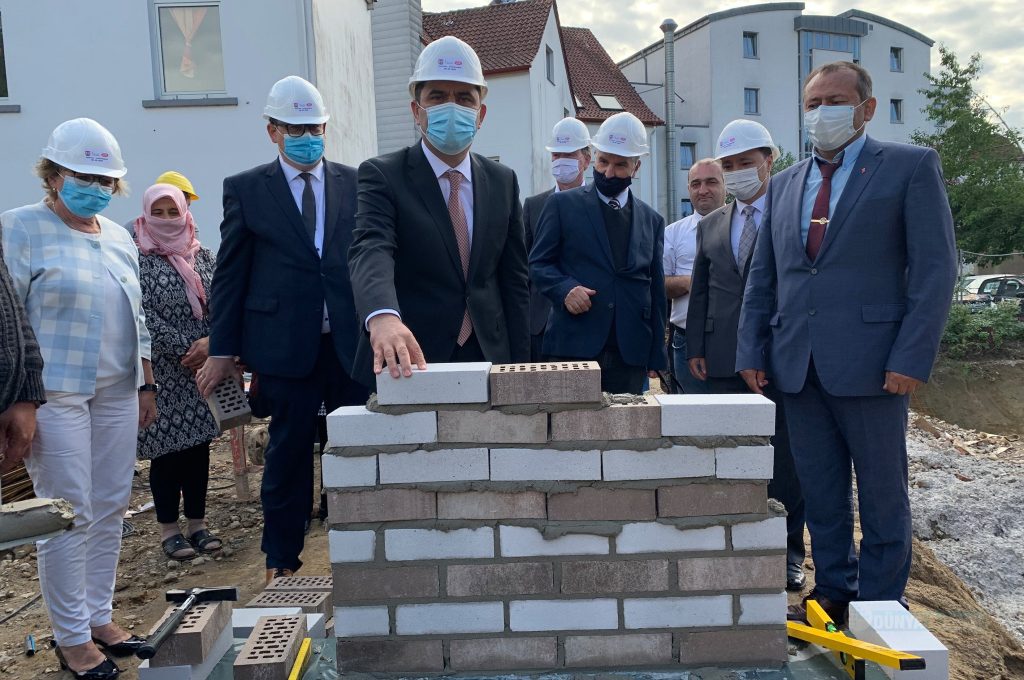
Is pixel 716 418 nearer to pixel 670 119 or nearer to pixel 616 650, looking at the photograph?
pixel 616 650

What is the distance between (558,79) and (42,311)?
70.8ft

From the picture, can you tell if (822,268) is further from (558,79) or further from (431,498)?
(558,79)

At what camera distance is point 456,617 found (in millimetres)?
2379

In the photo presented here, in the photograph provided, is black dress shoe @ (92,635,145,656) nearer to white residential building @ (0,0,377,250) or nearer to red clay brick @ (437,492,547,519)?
red clay brick @ (437,492,547,519)

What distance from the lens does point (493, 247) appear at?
3.02m

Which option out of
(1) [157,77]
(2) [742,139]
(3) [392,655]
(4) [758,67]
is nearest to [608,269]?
(2) [742,139]

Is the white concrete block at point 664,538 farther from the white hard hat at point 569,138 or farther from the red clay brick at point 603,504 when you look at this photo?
the white hard hat at point 569,138

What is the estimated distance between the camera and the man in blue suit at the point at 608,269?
12.9ft

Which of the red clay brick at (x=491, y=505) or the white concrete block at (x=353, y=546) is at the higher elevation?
the red clay brick at (x=491, y=505)

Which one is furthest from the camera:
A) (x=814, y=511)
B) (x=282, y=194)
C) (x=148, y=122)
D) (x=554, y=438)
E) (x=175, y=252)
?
(x=148, y=122)

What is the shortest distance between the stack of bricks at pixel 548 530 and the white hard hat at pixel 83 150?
1.65 meters

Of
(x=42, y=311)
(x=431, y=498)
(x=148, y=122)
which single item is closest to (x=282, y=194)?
(x=42, y=311)

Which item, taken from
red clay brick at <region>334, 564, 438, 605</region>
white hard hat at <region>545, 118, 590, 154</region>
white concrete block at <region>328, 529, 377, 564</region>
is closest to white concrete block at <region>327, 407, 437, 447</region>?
white concrete block at <region>328, 529, 377, 564</region>

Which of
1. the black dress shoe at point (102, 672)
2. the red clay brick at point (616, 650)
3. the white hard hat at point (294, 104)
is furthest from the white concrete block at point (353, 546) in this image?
the white hard hat at point (294, 104)
